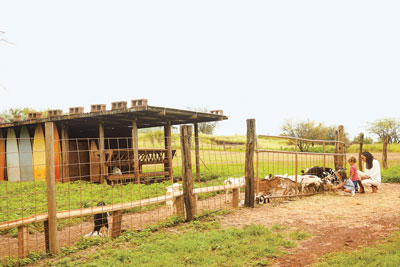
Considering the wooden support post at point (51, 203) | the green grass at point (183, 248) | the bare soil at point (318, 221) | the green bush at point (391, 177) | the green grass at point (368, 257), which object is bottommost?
the green bush at point (391, 177)

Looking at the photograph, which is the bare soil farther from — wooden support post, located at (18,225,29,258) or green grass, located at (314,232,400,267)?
wooden support post, located at (18,225,29,258)

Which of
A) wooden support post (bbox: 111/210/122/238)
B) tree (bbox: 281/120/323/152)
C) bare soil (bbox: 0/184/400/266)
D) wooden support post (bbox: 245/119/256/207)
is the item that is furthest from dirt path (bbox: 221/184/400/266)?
tree (bbox: 281/120/323/152)

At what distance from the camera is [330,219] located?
705 cm

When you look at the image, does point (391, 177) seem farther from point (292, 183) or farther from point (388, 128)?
point (388, 128)

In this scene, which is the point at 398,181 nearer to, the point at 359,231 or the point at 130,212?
the point at 359,231

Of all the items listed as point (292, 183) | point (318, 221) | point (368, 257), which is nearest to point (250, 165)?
point (292, 183)

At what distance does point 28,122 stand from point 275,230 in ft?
44.9

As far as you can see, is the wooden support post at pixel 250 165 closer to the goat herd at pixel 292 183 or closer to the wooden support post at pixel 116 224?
the goat herd at pixel 292 183

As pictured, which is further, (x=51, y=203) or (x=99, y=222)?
(x=99, y=222)

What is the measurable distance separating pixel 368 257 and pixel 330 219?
8.76ft

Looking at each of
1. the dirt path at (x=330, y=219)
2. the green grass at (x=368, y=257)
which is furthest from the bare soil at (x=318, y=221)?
the green grass at (x=368, y=257)

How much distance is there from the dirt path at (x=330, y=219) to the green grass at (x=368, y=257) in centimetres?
25

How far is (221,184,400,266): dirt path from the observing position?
520 cm

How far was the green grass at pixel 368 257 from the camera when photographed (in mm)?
4214
